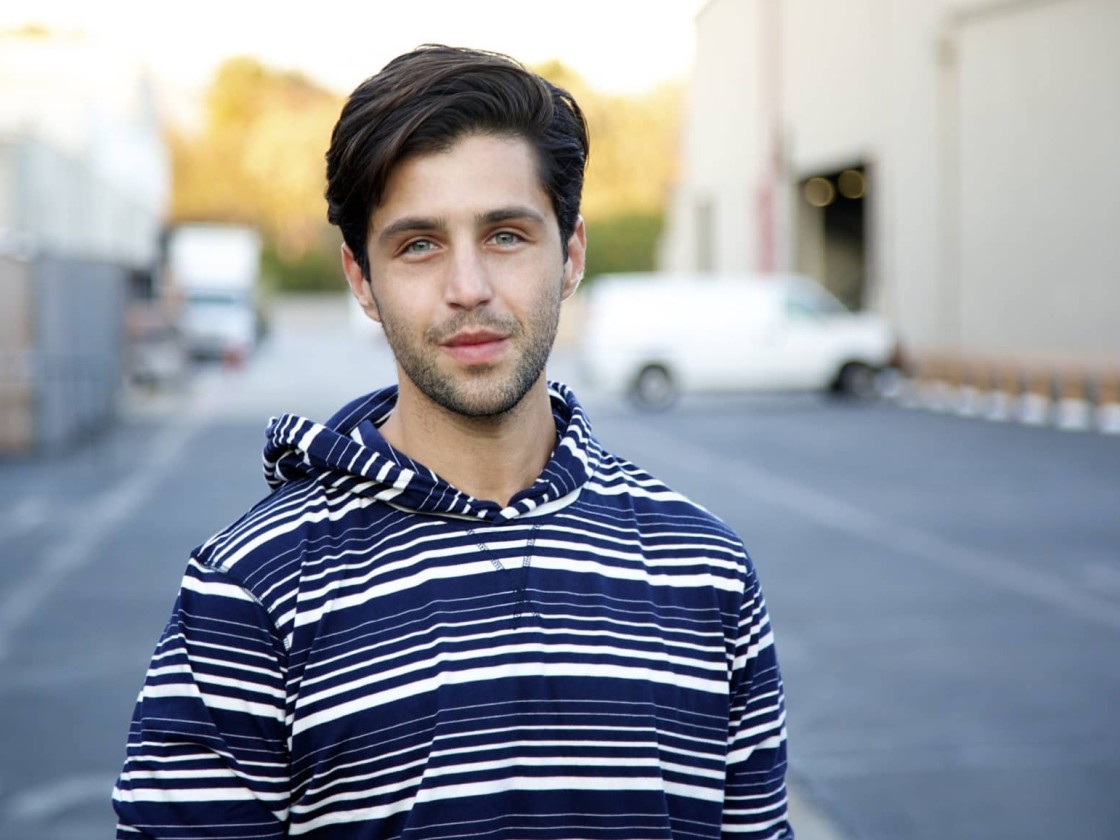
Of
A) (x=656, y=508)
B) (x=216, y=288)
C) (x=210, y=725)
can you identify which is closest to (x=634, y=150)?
(x=216, y=288)

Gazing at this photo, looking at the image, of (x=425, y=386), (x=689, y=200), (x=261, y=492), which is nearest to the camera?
(x=425, y=386)

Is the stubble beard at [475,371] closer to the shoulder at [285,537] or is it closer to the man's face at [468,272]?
the man's face at [468,272]

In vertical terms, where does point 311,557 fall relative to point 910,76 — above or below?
below

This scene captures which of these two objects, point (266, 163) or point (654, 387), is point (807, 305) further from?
point (266, 163)

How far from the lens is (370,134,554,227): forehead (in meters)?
2.07

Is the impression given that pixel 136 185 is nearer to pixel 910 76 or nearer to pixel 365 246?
pixel 910 76

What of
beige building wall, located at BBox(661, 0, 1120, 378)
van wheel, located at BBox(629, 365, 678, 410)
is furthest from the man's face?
van wheel, located at BBox(629, 365, 678, 410)

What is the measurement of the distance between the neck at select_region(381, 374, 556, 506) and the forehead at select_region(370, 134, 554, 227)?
232 millimetres

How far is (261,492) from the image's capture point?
49.0 ft

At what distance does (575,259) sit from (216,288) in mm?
39921

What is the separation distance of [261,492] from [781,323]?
42.6 feet

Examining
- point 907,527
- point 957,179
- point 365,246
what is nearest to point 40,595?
point 907,527

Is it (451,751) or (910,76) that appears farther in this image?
(910,76)

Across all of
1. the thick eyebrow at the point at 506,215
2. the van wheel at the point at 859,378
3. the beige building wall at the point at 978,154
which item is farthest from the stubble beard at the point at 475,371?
the van wheel at the point at 859,378
